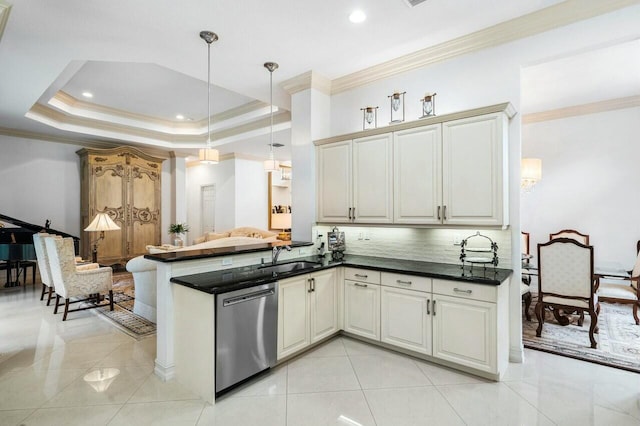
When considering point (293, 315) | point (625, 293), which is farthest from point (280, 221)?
point (625, 293)

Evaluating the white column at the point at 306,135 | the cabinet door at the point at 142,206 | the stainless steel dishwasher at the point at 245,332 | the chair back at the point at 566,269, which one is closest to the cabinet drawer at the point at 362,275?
the white column at the point at 306,135

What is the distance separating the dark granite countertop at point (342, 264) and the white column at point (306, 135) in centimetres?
73

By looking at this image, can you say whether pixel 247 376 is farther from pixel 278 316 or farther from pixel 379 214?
pixel 379 214

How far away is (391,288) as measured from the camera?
313 centimetres

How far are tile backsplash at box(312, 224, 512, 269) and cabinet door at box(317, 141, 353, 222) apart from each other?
23 centimetres

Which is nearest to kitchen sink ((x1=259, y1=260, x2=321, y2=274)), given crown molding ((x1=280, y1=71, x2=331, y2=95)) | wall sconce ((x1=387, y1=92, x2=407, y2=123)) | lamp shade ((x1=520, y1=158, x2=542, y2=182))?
wall sconce ((x1=387, y1=92, x2=407, y2=123))

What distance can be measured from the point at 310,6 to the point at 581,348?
422 centimetres

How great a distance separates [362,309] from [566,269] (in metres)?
2.29

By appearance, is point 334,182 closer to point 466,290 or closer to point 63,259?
point 466,290

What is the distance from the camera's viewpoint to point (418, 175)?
3.22 meters

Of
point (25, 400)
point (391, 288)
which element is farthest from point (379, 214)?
point (25, 400)

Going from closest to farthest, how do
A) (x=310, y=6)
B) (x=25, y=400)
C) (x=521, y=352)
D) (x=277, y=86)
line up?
1. (x=25, y=400)
2. (x=310, y=6)
3. (x=521, y=352)
4. (x=277, y=86)

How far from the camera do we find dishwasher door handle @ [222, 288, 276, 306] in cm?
239

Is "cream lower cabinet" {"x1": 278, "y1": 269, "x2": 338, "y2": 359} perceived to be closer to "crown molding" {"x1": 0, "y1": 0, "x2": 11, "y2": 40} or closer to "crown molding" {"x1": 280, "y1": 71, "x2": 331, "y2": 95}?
"crown molding" {"x1": 280, "y1": 71, "x2": 331, "y2": 95}
